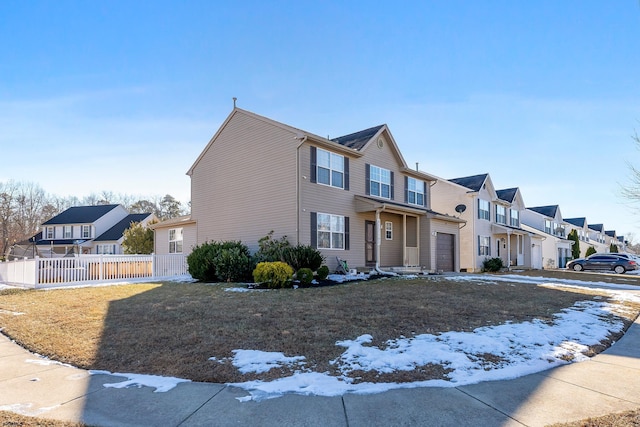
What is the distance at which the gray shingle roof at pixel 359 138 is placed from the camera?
1847 cm

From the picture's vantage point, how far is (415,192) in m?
22.0

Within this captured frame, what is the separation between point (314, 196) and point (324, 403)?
12299 millimetres

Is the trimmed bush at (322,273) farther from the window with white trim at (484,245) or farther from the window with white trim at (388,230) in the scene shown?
the window with white trim at (484,245)

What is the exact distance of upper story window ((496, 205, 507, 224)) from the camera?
98.8 ft

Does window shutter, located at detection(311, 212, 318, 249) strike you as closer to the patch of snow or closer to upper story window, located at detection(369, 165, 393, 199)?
upper story window, located at detection(369, 165, 393, 199)

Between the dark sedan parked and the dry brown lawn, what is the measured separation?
22.1 m

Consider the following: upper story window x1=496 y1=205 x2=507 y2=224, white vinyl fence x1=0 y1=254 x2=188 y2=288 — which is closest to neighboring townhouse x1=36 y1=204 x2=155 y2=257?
white vinyl fence x1=0 y1=254 x2=188 y2=288

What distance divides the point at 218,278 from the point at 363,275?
6.08 meters

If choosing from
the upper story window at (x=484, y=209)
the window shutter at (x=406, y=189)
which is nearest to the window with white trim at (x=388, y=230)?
the window shutter at (x=406, y=189)

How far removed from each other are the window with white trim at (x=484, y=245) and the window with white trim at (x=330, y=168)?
14934 millimetres

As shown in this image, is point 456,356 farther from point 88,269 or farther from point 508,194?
point 508,194

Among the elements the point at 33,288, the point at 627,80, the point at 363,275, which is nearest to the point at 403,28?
the point at 627,80

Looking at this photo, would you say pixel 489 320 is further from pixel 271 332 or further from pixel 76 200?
pixel 76 200

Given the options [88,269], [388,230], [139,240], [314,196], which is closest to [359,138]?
[388,230]
